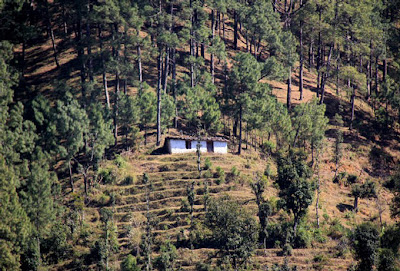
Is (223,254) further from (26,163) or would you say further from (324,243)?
(26,163)

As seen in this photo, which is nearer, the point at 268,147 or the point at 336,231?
the point at 336,231

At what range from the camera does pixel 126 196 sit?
201 feet

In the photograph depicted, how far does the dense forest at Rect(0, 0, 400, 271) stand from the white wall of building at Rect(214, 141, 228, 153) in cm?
89

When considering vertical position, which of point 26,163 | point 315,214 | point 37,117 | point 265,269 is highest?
point 37,117

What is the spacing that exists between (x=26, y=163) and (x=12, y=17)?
23496 millimetres

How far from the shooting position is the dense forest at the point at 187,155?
2137 inches

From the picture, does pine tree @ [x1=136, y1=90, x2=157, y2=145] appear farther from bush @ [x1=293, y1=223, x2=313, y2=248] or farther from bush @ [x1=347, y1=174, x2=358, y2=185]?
bush @ [x1=347, y1=174, x2=358, y2=185]

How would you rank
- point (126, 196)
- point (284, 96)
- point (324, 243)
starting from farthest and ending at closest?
point (284, 96) < point (126, 196) < point (324, 243)

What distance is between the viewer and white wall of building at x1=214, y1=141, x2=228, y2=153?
227 feet

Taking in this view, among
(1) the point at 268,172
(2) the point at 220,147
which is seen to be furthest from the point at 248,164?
(2) the point at 220,147

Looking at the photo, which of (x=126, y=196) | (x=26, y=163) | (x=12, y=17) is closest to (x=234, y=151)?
(x=126, y=196)

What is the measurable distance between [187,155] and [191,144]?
1636 mm

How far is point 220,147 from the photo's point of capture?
69.5m

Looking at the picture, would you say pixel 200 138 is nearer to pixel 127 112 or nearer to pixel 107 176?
pixel 127 112
